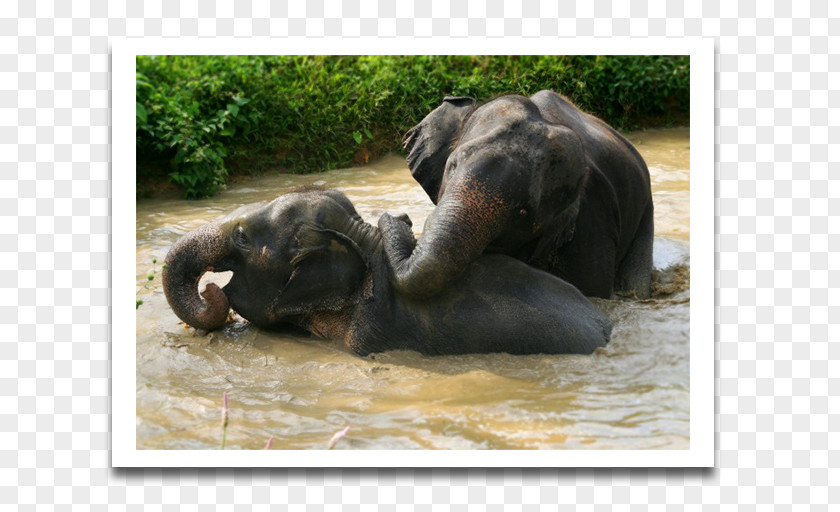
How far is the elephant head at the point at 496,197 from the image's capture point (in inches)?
177

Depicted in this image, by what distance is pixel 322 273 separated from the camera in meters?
4.89

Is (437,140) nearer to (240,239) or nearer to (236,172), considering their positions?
(240,239)

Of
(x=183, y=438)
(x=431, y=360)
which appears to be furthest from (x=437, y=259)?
(x=183, y=438)

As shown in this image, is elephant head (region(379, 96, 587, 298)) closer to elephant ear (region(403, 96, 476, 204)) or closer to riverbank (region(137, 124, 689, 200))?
elephant ear (region(403, 96, 476, 204))

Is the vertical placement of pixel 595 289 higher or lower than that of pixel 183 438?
higher

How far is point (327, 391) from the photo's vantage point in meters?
4.50

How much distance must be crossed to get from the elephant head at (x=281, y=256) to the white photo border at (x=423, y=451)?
0.65 meters

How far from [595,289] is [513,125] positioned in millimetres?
1073

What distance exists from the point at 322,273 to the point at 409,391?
76 cm

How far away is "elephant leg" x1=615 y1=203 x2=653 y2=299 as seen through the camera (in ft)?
19.0

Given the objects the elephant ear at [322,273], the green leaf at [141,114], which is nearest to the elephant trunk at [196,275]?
the elephant ear at [322,273]

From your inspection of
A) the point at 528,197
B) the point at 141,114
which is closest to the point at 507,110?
the point at 528,197

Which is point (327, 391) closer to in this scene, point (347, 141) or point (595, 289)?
point (595, 289)

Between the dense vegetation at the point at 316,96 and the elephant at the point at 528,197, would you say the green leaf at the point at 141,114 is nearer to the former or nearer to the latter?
the dense vegetation at the point at 316,96
